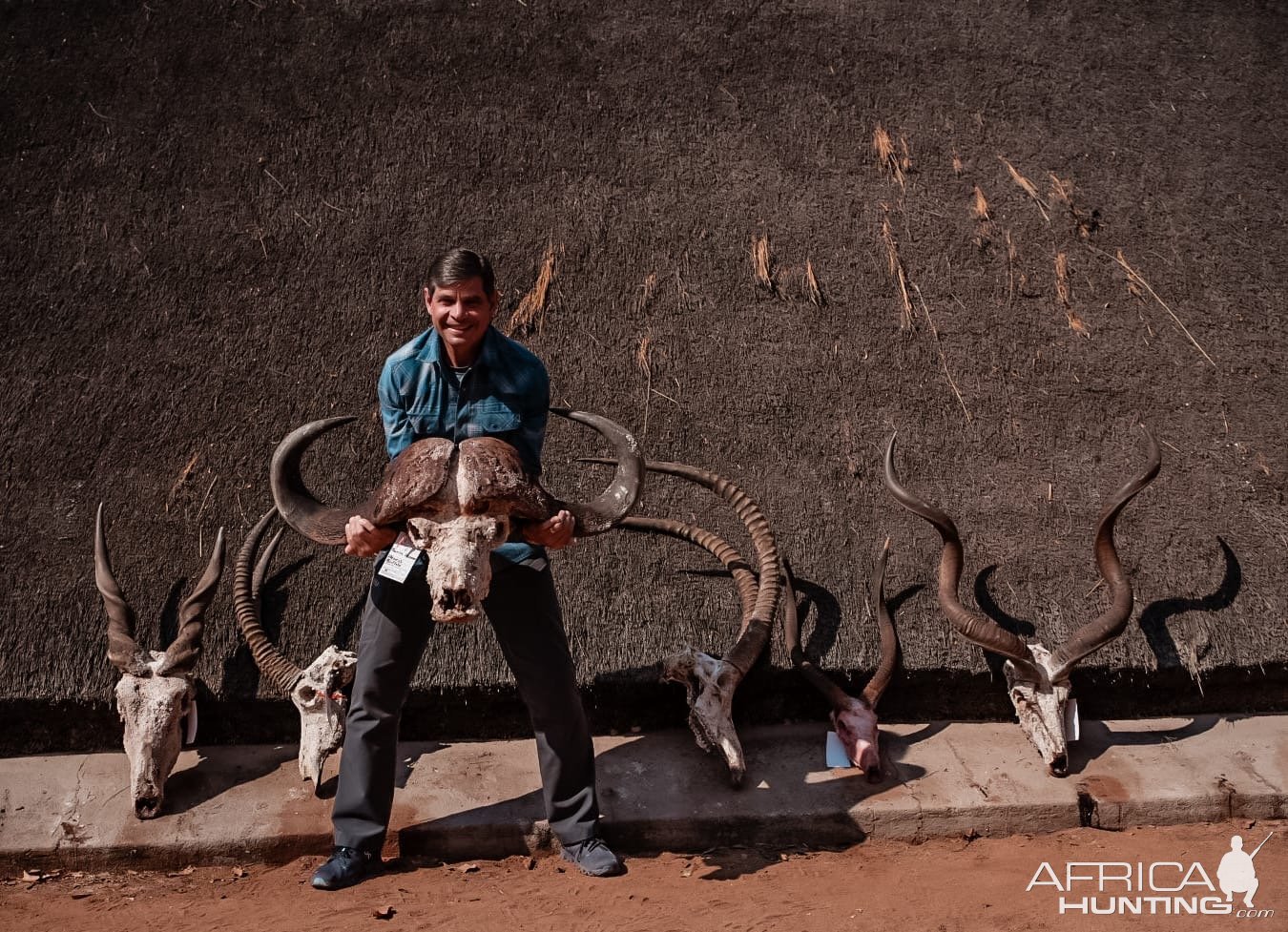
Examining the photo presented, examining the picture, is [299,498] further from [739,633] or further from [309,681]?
[739,633]

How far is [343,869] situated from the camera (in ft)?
12.3

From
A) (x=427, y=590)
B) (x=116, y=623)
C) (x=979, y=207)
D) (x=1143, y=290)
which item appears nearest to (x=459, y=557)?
(x=427, y=590)

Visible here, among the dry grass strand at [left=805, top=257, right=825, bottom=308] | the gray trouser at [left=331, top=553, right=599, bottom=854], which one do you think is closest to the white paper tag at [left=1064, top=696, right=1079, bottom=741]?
the gray trouser at [left=331, top=553, right=599, bottom=854]

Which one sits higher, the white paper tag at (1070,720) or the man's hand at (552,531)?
the man's hand at (552,531)

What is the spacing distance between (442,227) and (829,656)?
131 inches

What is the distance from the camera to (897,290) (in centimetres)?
602

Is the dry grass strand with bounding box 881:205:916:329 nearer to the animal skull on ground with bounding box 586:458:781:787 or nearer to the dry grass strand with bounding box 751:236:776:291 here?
the dry grass strand with bounding box 751:236:776:291

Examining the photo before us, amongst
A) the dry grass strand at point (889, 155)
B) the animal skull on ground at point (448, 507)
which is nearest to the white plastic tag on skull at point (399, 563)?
the animal skull on ground at point (448, 507)

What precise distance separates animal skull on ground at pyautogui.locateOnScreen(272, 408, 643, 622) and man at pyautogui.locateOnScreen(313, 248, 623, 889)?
0.11 meters

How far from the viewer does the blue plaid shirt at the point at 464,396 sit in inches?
141

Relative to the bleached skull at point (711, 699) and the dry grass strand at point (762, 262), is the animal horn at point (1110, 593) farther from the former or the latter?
the dry grass strand at point (762, 262)

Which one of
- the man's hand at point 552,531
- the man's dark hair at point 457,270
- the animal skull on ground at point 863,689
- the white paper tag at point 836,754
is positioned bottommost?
the white paper tag at point 836,754

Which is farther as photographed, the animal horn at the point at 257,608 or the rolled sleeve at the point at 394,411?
the animal horn at the point at 257,608

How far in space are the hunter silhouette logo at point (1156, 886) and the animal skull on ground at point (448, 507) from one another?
7.20ft
